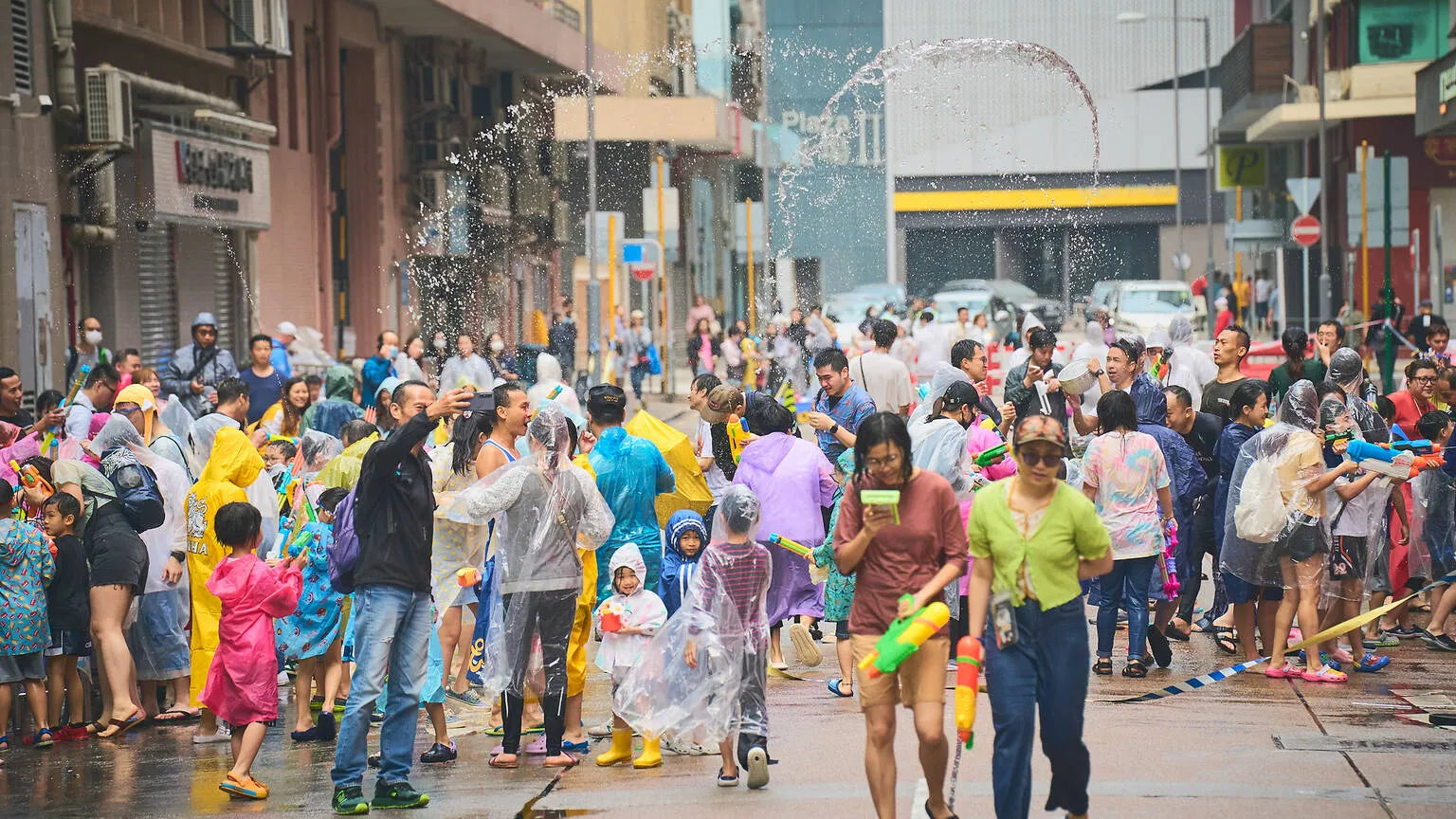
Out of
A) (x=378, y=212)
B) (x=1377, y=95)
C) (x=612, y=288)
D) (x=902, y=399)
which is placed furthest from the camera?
(x=1377, y=95)

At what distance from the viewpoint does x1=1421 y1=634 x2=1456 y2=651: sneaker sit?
1117 centimetres

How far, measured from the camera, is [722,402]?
36.2ft

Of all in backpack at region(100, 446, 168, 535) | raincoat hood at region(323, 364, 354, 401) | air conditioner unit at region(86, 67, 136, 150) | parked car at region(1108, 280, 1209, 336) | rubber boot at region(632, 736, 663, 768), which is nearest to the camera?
rubber boot at region(632, 736, 663, 768)

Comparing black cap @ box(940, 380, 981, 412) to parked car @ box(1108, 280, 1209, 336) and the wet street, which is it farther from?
parked car @ box(1108, 280, 1209, 336)

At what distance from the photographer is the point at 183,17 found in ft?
76.4

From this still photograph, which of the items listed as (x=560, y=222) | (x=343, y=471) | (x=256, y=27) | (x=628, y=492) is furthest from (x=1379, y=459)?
(x=560, y=222)

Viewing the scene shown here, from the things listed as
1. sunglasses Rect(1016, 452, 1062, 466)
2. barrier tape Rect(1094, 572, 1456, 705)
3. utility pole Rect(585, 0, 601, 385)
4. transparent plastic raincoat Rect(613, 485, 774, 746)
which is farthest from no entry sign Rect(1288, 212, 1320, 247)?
sunglasses Rect(1016, 452, 1062, 466)

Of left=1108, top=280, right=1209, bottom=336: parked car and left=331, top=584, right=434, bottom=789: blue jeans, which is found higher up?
left=1108, top=280, right=1209, bottom=336: parked car

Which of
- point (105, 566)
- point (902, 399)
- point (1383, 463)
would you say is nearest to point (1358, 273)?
point (902, 399)

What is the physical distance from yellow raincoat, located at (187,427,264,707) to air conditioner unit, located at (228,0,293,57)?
595 inches

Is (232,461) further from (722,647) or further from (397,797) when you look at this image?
(722,647)

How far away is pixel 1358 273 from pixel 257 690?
36060mm

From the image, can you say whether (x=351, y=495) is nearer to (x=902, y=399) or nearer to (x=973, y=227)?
(x=902, y=399)

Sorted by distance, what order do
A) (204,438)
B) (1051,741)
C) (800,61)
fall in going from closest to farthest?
(1051,741) < (204,438) < (800,61)
